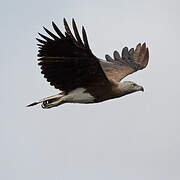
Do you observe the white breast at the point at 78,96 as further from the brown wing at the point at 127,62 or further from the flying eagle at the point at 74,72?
the brown wing at the point at 127,62

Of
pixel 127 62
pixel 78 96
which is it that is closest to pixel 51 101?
pixel 78 96

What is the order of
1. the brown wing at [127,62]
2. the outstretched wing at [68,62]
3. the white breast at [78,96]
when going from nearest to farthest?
the outstretched wing at [68,62]
the white breast at [78,96]
the brown wing at [127,62]

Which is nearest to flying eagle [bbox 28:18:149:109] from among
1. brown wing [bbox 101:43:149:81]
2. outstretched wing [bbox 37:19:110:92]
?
outstretched wing [bbox 37:19:110:92]

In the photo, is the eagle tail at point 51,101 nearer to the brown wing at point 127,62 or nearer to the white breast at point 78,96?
the white breast at point 78,96

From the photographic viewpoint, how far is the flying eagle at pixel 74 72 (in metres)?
10.1

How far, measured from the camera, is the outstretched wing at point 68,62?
10.0 metres

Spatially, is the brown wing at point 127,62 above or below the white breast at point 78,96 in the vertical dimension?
above

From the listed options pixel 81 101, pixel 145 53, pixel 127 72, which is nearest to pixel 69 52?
pixel 81 101

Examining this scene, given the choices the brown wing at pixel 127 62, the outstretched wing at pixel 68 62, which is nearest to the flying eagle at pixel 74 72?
the outstretched wing at pixel 68 62

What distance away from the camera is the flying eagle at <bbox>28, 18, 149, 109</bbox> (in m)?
10.1

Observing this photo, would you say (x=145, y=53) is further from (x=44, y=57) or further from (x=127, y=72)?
(x=44, y=57)

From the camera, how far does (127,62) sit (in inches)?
548

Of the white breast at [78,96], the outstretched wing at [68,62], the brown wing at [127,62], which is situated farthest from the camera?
the brown wing at [127,62]

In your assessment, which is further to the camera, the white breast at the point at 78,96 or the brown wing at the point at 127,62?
the brown wing at the point at 127,62
